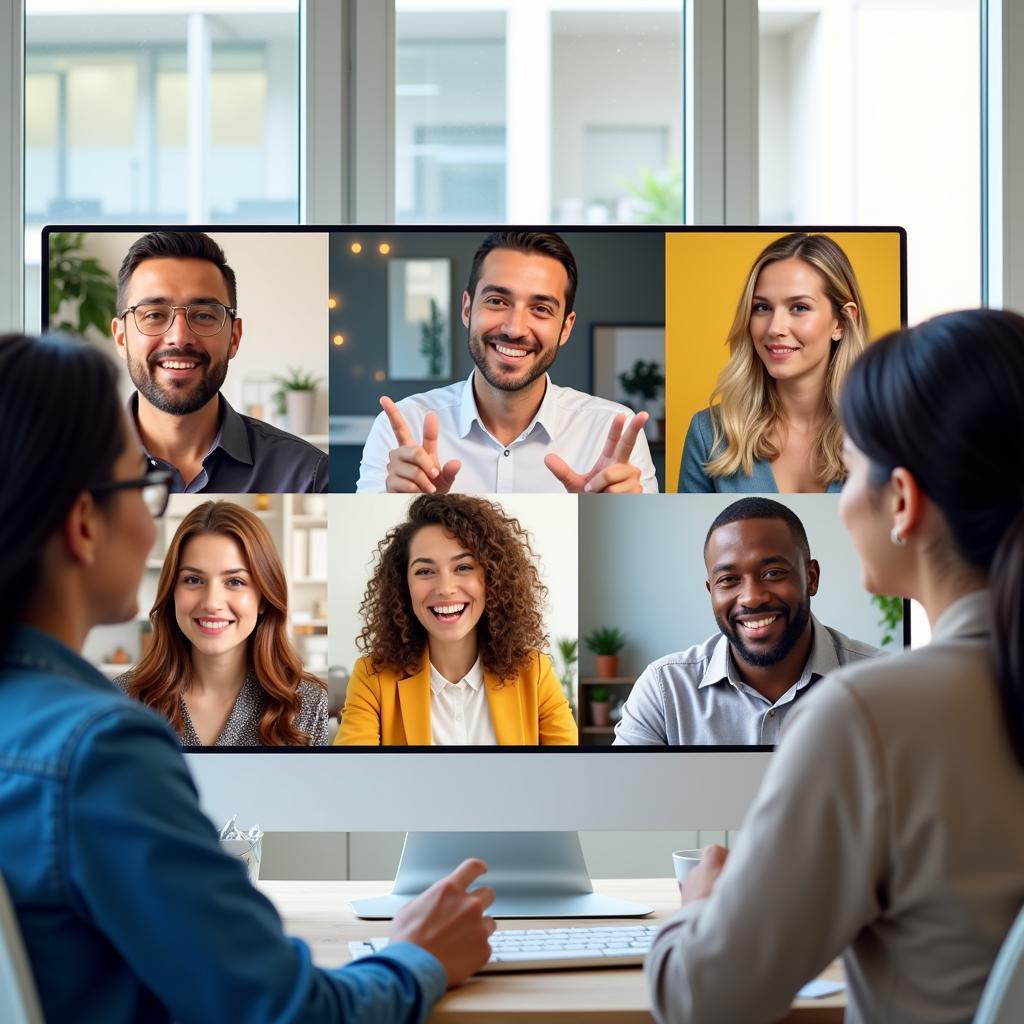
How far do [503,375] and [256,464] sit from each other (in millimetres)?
384

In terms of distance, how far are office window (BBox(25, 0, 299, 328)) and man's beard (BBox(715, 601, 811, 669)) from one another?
48.4 inches

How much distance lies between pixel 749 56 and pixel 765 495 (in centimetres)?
102

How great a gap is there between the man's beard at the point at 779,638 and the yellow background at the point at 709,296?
22 cm

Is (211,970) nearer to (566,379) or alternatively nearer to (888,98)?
(566,379)

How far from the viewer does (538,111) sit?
7.91 ft

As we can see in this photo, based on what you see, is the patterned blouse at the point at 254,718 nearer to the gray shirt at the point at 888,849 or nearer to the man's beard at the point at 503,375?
the man's beard at the point at 503,375

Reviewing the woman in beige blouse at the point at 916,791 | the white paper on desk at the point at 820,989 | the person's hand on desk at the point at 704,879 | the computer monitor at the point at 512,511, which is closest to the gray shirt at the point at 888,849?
the woman in beige blouse at the point at 916,791

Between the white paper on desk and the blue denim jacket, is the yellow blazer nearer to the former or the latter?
the white paper on desk

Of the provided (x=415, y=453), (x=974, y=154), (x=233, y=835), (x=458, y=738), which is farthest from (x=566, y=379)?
(x=974, y=154)

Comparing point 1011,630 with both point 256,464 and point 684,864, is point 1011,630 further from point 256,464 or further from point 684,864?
point 256,464

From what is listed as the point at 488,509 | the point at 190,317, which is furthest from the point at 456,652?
the point at 190,317

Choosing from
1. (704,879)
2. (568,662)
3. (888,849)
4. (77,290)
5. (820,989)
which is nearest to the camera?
(888,849)

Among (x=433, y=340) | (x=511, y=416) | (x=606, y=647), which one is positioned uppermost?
(x=433, y=340)

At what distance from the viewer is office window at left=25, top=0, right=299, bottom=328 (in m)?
2.40
